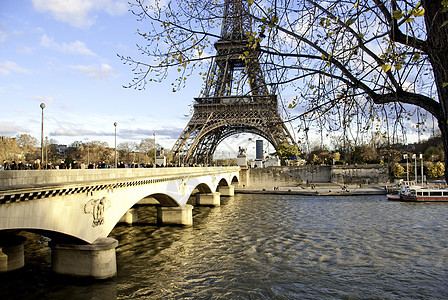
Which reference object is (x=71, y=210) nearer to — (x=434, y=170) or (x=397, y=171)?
(x=397, y=171)

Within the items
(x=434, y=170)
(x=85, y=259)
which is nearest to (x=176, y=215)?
(x=85, y=259)

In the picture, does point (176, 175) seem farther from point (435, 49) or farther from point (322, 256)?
point (435, 49)

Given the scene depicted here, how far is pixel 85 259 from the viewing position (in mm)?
11961

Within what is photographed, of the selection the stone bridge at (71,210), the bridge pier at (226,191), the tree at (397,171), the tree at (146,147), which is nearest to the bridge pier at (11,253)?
the stone bridge at (71,210)

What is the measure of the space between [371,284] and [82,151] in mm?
80474

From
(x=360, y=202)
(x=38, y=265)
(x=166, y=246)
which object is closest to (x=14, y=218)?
(x=38, y=265)

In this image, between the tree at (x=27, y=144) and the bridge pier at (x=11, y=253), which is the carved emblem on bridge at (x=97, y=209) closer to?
the bridge pier at (x=11, y=253)

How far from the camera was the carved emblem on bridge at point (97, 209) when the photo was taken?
11.7 meters

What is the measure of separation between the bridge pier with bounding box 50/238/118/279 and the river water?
325 mm

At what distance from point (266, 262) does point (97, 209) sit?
23.4ft

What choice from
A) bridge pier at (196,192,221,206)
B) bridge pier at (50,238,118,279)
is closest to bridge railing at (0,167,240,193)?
bridge pier at (50,238,118,279)

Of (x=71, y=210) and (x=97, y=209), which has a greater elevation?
(x=71, y=210)

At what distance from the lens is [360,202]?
3525 cm

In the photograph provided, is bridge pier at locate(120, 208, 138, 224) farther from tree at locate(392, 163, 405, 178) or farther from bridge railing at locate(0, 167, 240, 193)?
tree at locate(392, 163, 405, 178)
